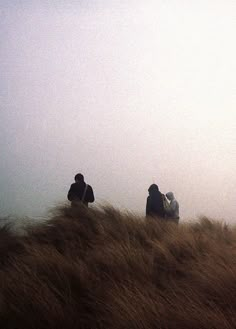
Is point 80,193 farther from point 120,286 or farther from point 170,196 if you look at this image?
point 120,286

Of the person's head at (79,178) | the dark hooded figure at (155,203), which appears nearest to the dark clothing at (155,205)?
the dark hooded figure at (155,203)

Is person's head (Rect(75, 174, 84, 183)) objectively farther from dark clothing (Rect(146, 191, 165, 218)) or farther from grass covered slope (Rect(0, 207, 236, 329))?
grass covered slope (Rect(0, 207, 236, 329))

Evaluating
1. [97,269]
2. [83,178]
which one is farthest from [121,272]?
[83,178]

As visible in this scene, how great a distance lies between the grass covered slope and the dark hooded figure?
109 inches

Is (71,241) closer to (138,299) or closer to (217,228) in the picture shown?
(138,299)

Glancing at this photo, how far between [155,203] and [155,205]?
0.20 ft

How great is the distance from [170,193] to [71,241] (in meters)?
4.27

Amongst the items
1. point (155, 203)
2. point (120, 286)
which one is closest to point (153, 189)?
point (155, 203)

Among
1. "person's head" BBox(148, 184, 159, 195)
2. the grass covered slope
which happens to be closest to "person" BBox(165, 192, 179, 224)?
"person's head" BBox(148, 184, 159, 195)

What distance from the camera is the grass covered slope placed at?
3.10 meters

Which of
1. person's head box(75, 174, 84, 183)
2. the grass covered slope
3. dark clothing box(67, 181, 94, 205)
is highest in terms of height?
person's head box(75, 174, 84, 183)

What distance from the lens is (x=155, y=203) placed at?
9367 millimetres

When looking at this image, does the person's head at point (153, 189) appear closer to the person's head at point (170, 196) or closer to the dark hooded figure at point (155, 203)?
the dark hooded figure at point (155, 203)

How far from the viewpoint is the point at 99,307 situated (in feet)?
11.3
